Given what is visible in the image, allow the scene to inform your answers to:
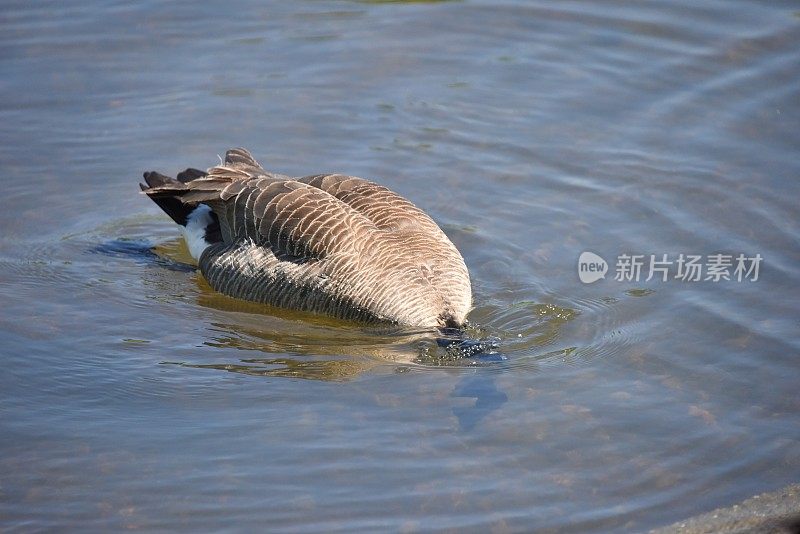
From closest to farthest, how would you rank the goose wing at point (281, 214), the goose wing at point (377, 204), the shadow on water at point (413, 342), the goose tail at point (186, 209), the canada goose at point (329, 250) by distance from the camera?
the shadow on water at point (413, 342) < the canada goose at point (329, 250) < the goose wing at point (281, 214) < the goose wing at point (377, 204) < the goose tail at point (186, 209)

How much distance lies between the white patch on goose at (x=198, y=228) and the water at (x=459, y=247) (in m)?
0.38

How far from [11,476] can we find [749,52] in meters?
11.6

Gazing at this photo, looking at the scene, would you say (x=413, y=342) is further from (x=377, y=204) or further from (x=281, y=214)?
(x=281, y=214)

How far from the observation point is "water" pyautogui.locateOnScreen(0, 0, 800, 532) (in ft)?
26.8

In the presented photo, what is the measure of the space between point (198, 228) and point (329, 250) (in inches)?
80.0

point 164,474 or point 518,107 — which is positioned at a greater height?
point 518,107

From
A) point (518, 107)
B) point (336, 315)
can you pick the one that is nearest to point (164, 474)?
point (336, 315)

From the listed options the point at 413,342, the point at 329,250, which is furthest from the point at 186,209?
the point at 413,342

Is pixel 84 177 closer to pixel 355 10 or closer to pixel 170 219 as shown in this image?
pixel 170 219

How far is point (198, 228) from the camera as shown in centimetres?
1198

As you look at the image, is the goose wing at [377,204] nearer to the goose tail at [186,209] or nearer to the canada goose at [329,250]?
the canada goose at [329,250]

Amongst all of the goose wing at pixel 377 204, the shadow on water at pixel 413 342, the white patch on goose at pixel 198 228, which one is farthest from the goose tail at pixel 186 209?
the goose wing at pixel 377 204

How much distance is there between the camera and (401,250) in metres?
10.6

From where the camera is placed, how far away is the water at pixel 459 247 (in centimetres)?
818
